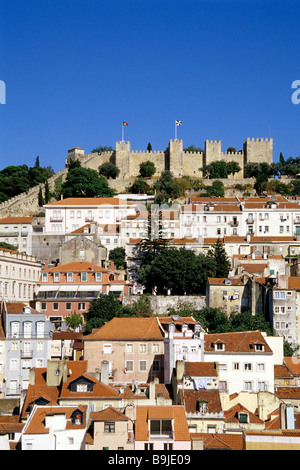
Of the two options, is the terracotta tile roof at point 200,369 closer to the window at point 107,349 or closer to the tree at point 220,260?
the window at point 107,349

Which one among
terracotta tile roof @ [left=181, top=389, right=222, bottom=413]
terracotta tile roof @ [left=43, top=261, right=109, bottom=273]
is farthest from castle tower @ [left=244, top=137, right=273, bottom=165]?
terracotta tile roof @ [left=181, top=389, right=222, bottom=413]

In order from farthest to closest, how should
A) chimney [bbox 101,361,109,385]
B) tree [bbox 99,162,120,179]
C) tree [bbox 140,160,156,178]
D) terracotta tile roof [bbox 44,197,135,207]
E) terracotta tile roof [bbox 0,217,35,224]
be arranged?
tree [bbox 140,160,156,178] < tree [bbox 99,162,120,179] < terracotta tile roof [bbox 44,197,135,207] < terracotta tile roof [bbox 0,217,35,224] < chimney [bbox 101,361,109,385]

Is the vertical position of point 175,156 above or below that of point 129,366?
above

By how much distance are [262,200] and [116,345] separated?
136 ft

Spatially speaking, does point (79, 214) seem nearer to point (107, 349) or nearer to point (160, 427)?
point (107, 349)

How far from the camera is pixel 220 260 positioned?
63531 mm

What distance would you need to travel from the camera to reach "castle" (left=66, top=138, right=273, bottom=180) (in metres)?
105

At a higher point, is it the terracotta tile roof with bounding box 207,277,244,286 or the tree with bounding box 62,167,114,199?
the tree with bounding box 62,167,114,199

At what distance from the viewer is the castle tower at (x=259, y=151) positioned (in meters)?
108

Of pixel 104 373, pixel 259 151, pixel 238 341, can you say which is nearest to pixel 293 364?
pixel 238 341

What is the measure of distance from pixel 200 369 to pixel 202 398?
3.24m

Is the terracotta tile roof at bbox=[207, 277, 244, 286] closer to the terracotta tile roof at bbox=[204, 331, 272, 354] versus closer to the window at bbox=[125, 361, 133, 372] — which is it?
the terracotta tile roof at bbox=[204, 331, 272, 354]

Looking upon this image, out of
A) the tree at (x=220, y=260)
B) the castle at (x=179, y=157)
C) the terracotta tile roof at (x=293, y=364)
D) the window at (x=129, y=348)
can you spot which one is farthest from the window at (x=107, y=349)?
the castle at (x=179, y=157)

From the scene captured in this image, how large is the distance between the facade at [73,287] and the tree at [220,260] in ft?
25.3
